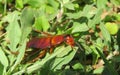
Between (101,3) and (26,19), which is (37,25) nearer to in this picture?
(26,19)

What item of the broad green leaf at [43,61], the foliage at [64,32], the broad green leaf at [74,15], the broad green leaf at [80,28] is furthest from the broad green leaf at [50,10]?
the broad green leaf at [43,61]

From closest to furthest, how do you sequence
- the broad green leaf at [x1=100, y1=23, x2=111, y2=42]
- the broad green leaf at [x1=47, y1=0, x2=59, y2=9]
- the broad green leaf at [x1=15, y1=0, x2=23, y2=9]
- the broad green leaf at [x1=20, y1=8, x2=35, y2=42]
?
the broad green leaf at [x1=20, y1=8, x2=35, y2=42], the broad green leaf at [x1=100, y1=23, x2=111, y2=42], the broad green leaf at [x1=47, y1=0, x2=59, y2=9], the broad green leaf at [x1=15, y1=0, x2=23, y2=9]

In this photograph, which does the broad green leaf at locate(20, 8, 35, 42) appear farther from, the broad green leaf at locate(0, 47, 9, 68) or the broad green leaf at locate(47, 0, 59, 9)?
the broad green leaf at locate(47, 0, 59, 9)

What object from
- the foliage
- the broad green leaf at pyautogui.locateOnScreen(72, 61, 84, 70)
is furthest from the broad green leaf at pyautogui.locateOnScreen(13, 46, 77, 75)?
the broad green leaf at pyautogui.locateOnScreen(72, 61, 84, 70)

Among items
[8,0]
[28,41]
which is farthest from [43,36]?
[8,0]

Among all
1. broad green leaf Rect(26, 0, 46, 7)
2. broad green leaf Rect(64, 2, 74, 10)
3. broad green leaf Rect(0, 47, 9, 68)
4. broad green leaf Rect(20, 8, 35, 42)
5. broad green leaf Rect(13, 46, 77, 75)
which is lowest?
broad green leaf Rect(13, 46, 77, 75)

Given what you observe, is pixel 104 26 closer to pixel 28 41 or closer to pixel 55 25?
pixel 55 25
